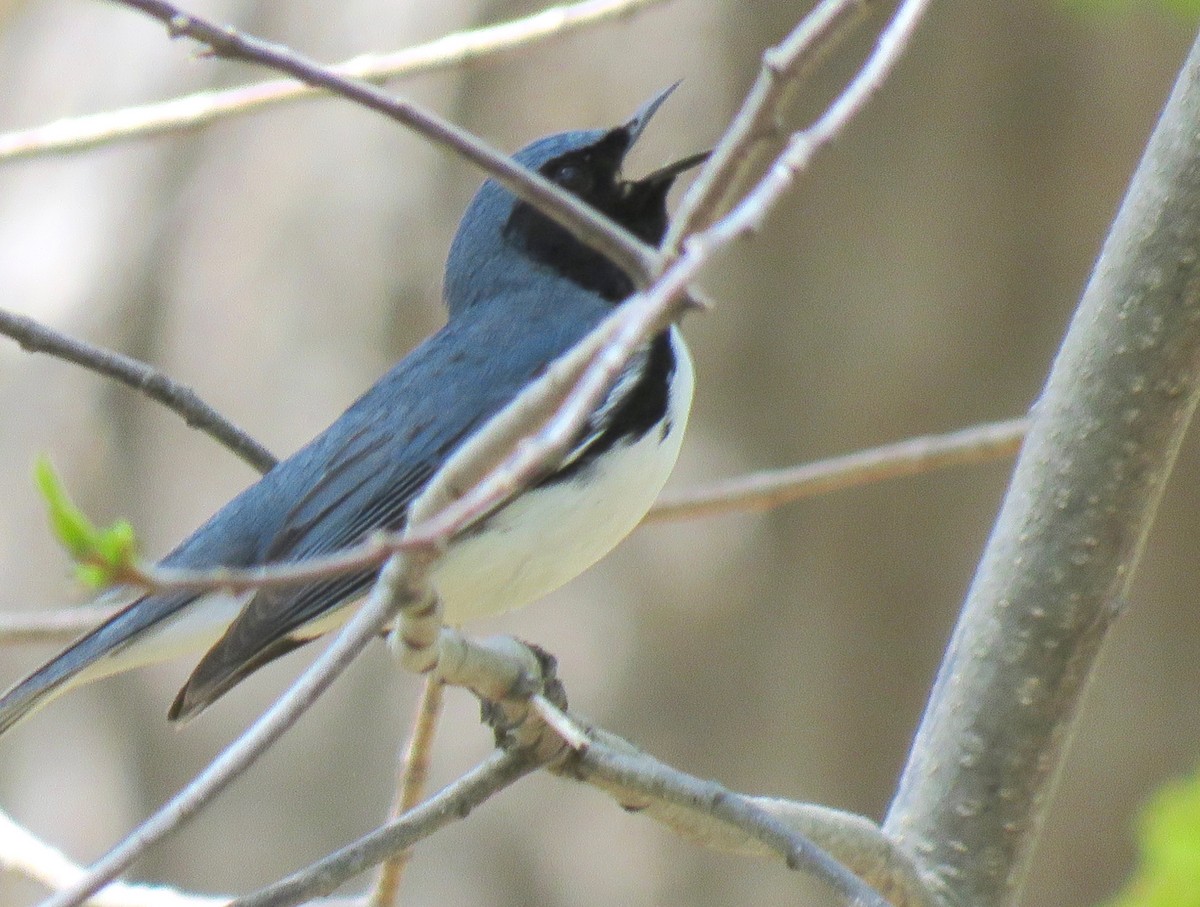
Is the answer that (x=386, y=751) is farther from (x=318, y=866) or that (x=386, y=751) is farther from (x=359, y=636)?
(x=359, y=636)

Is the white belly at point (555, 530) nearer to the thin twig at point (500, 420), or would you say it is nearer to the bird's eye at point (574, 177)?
the bird's eye at point (574, 177)

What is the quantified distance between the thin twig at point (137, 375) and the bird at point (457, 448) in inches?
10.3

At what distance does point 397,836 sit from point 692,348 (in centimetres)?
306

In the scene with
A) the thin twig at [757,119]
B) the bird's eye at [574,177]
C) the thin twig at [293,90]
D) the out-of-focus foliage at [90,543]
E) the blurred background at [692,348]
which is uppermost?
the thin twig at [293,90]

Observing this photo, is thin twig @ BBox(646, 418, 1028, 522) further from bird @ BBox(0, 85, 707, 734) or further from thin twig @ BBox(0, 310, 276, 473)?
thin twig @ BBox(0, 310, 276, 473)

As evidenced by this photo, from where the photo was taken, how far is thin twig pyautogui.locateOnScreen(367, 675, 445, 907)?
7.95 feet

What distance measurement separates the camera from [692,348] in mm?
4785

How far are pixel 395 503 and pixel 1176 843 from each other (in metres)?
1.79

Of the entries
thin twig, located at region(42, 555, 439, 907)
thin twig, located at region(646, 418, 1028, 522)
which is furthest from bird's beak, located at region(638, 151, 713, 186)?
thin twig, located at region(42, 555, 439, 907)

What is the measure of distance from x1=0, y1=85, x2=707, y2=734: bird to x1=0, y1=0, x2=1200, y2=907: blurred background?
1216mm

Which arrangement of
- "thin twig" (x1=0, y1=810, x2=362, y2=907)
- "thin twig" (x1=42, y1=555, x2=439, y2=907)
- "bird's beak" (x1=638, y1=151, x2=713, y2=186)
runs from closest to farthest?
"thin twig" (x1=42, y1=555, x2=439, y2=907) → "thin twig" (x1=0, y1=810, x2=362, y2=907) → "bird's beak" (x1=638, y1=151, x2=713, y2=186)

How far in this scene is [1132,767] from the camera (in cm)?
506

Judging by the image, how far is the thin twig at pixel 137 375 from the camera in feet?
6.91

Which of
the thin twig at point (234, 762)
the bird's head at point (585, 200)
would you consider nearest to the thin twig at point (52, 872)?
the thin twig at point (234, 762)
